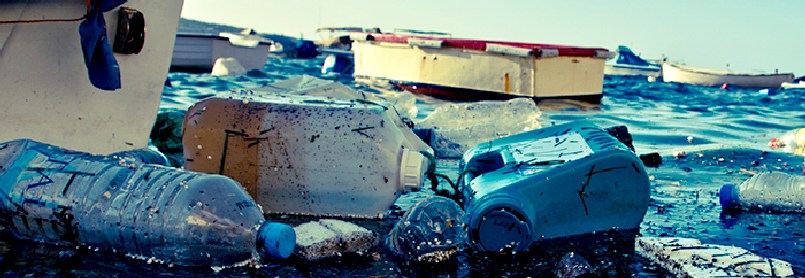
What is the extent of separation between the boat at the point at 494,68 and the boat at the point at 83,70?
9.17 metres

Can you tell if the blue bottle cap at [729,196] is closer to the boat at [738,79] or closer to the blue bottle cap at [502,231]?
the blue bottle cap at [502,231]

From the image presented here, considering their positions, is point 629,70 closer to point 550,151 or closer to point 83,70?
point 550,151

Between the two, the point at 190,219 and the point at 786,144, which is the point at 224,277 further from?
the point at 786,144

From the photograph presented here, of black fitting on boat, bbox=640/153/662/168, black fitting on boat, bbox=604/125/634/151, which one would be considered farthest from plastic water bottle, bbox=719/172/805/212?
black fitting on boat, bbox=640/153/662/168

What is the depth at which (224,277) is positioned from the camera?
255 centimetres

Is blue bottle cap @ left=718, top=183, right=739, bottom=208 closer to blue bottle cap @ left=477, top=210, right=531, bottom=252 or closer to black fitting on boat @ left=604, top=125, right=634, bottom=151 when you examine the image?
black fitting on boat @ left=604, top=125, right=634, bottom=151

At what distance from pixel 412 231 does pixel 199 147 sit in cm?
108

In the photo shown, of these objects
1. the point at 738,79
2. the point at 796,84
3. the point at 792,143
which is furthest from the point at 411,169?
the point at 796,84

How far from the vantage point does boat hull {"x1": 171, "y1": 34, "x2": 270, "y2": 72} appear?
71.4ft

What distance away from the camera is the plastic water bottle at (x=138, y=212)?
2580mm

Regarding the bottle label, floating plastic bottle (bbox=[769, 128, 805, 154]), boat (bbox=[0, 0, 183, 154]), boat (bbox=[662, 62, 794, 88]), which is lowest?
boat (bbox=[662, 62, 794, 88])

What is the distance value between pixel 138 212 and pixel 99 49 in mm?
1194

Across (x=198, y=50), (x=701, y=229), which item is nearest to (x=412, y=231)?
(x=701, y=229)

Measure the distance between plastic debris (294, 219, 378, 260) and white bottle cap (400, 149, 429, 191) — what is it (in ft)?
1.12
